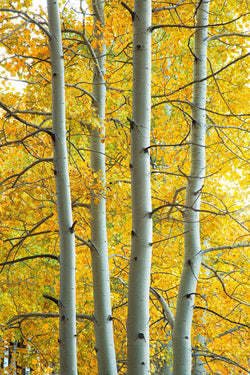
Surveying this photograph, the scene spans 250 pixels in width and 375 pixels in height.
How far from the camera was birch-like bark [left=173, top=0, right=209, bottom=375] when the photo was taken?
3.80 metres

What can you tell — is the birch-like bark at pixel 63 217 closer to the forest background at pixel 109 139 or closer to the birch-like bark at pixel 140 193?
the forest background at pixel 109 139

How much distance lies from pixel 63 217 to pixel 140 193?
25.7 inches

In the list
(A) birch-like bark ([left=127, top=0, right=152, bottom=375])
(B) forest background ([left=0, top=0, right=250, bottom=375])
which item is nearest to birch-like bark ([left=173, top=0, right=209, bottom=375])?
(B) forest background ([left=0, top=0, right=250, bottom=375])

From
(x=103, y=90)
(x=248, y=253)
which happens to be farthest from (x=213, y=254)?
(x=103, y=90)

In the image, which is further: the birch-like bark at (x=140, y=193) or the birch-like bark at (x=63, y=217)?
the birch-like bark at (x=63, y=217)

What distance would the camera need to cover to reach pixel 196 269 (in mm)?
4051

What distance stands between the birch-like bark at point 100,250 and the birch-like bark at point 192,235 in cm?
63

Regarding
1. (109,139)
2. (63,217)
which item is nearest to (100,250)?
(63,217)

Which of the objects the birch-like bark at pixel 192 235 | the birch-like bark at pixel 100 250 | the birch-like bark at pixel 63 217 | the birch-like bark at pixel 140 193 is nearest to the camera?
the birch-like bark at pixel 140 193

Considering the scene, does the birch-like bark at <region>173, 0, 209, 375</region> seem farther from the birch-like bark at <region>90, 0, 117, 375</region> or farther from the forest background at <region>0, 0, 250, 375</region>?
the birch-like bark at <region>90, 0, 117, 375</region>

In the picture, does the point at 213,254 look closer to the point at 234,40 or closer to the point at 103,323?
the point at 234,40

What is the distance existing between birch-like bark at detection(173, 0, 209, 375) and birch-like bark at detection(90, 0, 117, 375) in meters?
0.63

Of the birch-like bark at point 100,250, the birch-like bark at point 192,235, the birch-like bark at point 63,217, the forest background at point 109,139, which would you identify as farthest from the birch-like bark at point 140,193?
the birch-like bark at point 100,250

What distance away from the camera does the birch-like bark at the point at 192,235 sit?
3.80 meters
